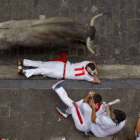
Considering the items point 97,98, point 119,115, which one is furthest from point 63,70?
point 119,115

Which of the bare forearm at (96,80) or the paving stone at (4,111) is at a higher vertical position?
the bare forearm at (96,80)

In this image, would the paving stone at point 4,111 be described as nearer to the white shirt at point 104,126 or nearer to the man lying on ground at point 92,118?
the man lying on ground at point 92,118

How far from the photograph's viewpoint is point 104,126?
20.7 feet

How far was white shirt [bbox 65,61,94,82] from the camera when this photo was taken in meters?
7.31

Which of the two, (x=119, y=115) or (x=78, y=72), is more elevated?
(x=78, y=72)

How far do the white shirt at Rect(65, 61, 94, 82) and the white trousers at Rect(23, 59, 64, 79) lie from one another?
0.18m

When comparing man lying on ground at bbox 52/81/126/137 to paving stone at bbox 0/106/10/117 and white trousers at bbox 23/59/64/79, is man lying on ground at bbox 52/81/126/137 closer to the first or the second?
white trousers at bbox 23/59/64/79

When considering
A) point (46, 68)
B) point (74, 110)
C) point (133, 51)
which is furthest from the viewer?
point (133, 51)

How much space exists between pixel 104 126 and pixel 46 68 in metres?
2.22

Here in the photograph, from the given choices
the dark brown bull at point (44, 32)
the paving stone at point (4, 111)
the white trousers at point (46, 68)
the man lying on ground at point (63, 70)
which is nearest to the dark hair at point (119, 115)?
the man lying on ground at point (63, 70)

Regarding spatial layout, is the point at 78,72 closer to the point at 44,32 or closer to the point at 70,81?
the point at 70,81

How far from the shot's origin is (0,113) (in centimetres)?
758

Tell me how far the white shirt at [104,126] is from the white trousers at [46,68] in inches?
64.8

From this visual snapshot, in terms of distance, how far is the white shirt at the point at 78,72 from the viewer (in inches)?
288
